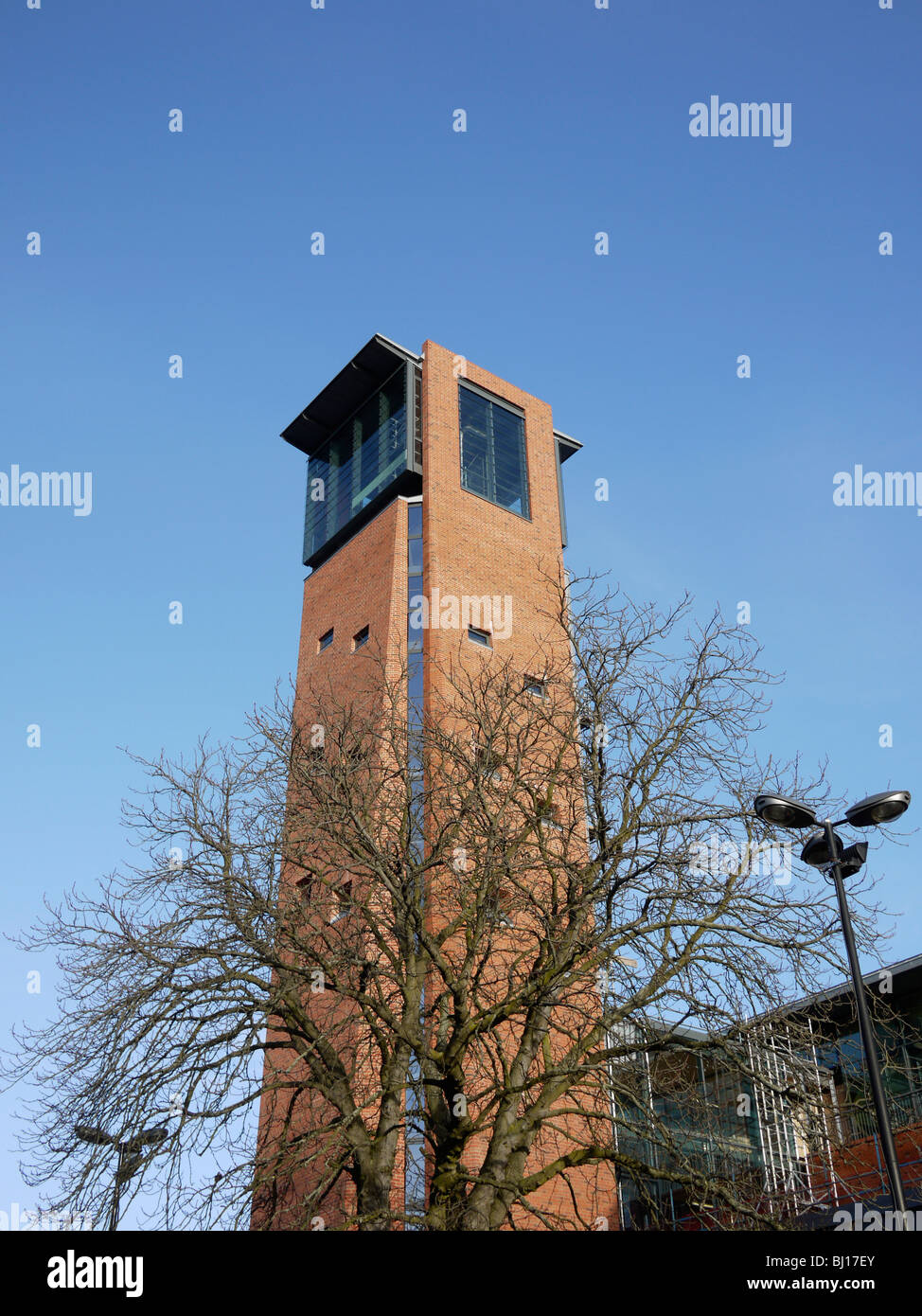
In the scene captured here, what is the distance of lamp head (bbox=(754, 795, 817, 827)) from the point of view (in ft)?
36.6

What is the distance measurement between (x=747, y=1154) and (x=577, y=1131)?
170 inches

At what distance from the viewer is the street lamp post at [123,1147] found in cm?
1045

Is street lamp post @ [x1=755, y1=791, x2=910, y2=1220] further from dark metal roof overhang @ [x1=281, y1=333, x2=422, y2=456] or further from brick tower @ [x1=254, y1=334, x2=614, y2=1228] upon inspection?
dark metal roof overhang @ [x1=281, y1=333, x2=422, y2=456]

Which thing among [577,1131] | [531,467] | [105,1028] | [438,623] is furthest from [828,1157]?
[531,467]

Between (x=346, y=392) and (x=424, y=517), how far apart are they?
20.4 feet

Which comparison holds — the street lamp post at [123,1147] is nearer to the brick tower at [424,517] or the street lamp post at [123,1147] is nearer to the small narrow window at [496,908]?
the small narrow window at [496,908]

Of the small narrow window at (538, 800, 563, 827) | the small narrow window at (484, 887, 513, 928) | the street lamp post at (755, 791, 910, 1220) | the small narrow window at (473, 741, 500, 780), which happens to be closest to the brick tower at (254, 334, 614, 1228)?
the small narrow window at (538, 800, 563, 827)

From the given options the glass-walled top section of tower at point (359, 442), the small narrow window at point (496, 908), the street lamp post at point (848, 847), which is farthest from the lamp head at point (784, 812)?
the glass-walled top section of tower at point (359, 442)

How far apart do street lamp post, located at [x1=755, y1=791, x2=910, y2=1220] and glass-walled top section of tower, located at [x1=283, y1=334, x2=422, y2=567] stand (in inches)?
714

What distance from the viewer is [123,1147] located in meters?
10.8

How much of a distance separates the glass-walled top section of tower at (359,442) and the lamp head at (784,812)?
59.5 feet
